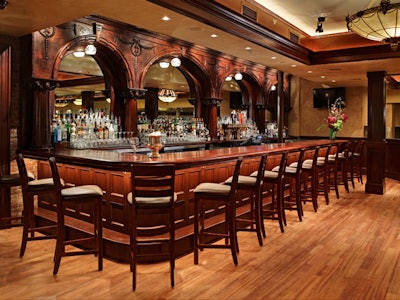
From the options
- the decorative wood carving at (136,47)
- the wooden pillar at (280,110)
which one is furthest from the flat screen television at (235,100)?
the decorative wood carving at (136,47)

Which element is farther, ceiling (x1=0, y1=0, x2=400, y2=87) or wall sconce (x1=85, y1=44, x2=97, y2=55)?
wall sconce (x1=85, y1=44, x2=97, y2=55)

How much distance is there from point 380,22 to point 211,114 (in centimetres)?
475

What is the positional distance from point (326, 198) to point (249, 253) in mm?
3194

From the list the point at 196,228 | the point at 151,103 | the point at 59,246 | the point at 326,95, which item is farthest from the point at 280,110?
the point at 59,246

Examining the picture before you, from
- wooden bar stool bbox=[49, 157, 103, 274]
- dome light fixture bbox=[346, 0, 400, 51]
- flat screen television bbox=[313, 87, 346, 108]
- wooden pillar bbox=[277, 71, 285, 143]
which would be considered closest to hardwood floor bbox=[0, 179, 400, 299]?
wooden bar stool bbox=[49, 157, 103, 274]

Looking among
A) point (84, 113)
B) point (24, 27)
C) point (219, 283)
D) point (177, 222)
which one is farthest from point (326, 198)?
point (24, 27)

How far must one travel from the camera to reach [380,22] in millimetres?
4484

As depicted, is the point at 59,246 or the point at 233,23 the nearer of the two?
the point at 59,246

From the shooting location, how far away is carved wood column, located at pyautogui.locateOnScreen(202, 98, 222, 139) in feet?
28.5

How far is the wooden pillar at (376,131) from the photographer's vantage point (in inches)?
316

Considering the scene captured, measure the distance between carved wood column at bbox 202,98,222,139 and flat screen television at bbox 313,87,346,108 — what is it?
460 centimetres

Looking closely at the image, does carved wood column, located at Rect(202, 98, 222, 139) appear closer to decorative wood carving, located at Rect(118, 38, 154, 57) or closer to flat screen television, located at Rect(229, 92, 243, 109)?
decorative wood carving, located at Rect(118, 38, 154, 57)

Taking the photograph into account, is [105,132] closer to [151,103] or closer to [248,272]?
[248,272]

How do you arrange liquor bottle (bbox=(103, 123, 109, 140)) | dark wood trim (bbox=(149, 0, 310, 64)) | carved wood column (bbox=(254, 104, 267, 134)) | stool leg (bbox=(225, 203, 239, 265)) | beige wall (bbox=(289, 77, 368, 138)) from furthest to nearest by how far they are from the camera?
beige wall (bbox=(289, 77, 368, 138)) < carved wood column (bbox=(254, 104, 267, 134)) < liquor bottle (bbox=(103, 123, 109, 140)) < dark wood trim (bbox=(149, 0, 310, 64)) < stool leg (bbox=(225, 203, 239, 265))
